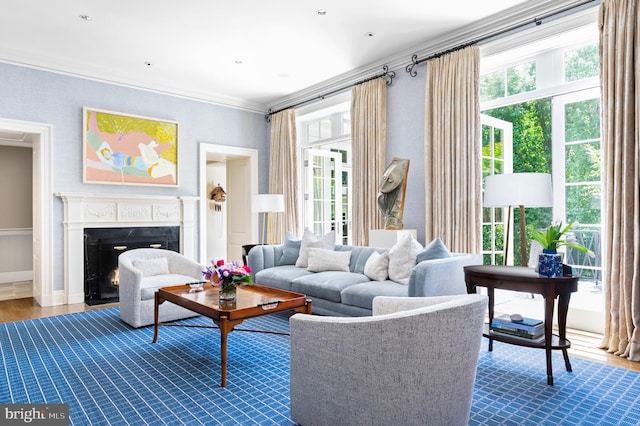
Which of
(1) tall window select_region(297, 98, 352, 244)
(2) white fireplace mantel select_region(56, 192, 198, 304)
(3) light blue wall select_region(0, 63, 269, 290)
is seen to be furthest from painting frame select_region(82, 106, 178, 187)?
(1) tall window select_region(297, 98, 352, 244)

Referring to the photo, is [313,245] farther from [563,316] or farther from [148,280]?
[563,316]

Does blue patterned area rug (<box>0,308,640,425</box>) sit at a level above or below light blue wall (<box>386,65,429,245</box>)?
below

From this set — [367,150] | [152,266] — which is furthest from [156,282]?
[367,150]

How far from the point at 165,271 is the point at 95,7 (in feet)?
8.60

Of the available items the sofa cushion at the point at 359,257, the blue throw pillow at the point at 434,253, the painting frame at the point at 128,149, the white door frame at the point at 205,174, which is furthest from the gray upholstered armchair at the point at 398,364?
the white door frame at the point at 205,174

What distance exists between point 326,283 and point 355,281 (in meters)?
0.27

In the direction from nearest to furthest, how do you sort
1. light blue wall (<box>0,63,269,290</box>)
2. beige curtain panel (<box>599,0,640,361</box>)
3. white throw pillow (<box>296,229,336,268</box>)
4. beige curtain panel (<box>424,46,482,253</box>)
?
1. beige curtain panel (<box>599,0,640,361</box>)
2. beige curtain panel (<box>424,46,482,253</box>)
3. white throw pillow (<box>296,229,336,268</box>)
4. light blue wall (<box>0,63,269,290</box>)

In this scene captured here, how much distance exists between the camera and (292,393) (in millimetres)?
2018

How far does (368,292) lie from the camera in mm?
3490

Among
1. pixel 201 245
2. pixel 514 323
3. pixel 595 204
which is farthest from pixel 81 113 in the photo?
pixel 595 204

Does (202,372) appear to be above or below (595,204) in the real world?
below

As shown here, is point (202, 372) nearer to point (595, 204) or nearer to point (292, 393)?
point (292, 393)

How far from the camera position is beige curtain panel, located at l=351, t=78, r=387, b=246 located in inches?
201

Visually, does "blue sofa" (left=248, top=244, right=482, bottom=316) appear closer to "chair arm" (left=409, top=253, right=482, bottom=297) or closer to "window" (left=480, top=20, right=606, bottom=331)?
"chair arm" (left=409, top=253, right=482, bottom=297)
